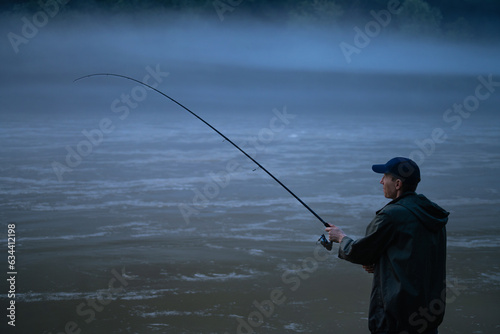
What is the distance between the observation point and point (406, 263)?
2.04 meters

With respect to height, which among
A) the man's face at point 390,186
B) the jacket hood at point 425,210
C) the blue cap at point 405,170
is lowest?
the jacket hood at point 425,210

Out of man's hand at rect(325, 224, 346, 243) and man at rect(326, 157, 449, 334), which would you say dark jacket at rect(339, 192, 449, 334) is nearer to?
man at rect(326, 157, 449, 334)

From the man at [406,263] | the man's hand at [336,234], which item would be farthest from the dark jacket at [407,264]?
the man's hand at [336,234]

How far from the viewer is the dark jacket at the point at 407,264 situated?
203 centimetres

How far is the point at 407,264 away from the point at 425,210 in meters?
0.21

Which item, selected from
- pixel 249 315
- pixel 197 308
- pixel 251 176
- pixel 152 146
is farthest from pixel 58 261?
pixel 152 146

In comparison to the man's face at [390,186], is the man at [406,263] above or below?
below

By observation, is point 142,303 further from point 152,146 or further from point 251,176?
point 152,146

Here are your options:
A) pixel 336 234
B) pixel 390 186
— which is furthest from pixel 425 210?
pixel 336 234

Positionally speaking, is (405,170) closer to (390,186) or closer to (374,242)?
(390,186)

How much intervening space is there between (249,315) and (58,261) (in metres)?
2.04

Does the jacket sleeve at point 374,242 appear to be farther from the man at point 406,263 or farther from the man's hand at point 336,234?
the man's hand at point 336,234

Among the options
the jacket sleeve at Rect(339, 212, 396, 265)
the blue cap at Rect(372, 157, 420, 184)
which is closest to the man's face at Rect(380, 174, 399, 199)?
the blue cap at Rect(372, 157, 420, 184)

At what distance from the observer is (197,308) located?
3.97 meters
